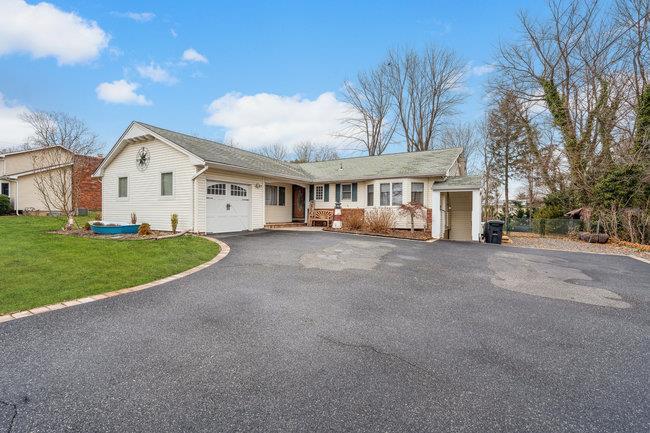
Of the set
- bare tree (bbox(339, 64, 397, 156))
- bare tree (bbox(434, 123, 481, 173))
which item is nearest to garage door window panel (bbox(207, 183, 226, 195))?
bare tree (bbox(339, 64, 397, 156))

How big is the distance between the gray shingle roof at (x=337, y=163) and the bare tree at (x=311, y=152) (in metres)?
15.3

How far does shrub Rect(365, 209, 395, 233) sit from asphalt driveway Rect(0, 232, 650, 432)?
27.7ft

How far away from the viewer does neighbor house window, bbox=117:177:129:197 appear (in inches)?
566

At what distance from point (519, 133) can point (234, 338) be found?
25.5m

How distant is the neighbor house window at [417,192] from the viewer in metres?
15.9

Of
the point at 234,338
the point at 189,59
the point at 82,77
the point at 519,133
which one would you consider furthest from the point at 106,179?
the point at 519,133

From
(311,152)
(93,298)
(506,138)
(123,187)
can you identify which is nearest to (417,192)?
(506,138)

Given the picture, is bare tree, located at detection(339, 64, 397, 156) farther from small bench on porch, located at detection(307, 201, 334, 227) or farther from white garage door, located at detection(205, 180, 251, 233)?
white garage door, located at detection(205, 180, 251, 233)

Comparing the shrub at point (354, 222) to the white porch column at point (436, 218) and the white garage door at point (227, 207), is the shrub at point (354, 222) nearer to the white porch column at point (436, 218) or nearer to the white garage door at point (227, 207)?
the white porch column at point (436, 218)

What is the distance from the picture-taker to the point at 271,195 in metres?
16.8

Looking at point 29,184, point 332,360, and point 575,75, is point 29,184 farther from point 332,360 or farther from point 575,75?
point 575,75

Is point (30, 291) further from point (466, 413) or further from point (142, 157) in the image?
point (142, 157)

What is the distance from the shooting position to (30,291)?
187 inches

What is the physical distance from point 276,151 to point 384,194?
82.8 ft
